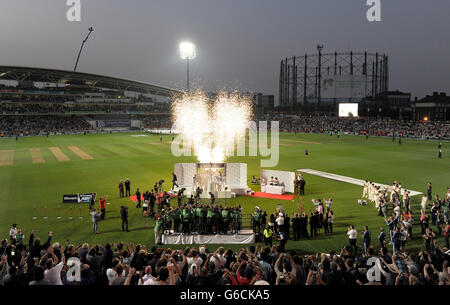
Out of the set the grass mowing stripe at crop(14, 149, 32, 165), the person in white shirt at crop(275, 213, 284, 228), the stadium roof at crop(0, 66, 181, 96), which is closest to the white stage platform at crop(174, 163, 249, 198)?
the person in white shirt at crop(275, 213, 284, 228)

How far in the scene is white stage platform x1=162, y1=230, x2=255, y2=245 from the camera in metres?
13.9

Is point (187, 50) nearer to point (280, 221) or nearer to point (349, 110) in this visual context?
point (280, 221)

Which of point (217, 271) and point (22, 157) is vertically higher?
point (217, 271)

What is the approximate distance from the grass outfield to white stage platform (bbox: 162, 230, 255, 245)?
0.55 m

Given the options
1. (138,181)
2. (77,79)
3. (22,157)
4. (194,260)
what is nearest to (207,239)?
(194,260)

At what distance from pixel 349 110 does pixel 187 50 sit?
60.3m

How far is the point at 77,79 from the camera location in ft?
313

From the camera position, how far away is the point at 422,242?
14.0m

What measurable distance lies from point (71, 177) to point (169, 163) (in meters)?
10.3

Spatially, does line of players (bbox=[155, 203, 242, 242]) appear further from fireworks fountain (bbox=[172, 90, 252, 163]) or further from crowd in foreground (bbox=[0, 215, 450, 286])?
fireworks fountain (bbox=[172, 90, 252, 163])

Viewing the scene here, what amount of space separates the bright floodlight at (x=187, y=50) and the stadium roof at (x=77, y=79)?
56205mm

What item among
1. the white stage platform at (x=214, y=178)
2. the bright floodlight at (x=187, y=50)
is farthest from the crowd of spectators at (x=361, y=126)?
the white stage platform at (x=214, y=178)

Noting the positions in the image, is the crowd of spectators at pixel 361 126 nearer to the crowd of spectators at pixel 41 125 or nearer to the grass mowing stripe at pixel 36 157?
the grass mowing stripe at pixel 36 157

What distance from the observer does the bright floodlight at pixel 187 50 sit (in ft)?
144
